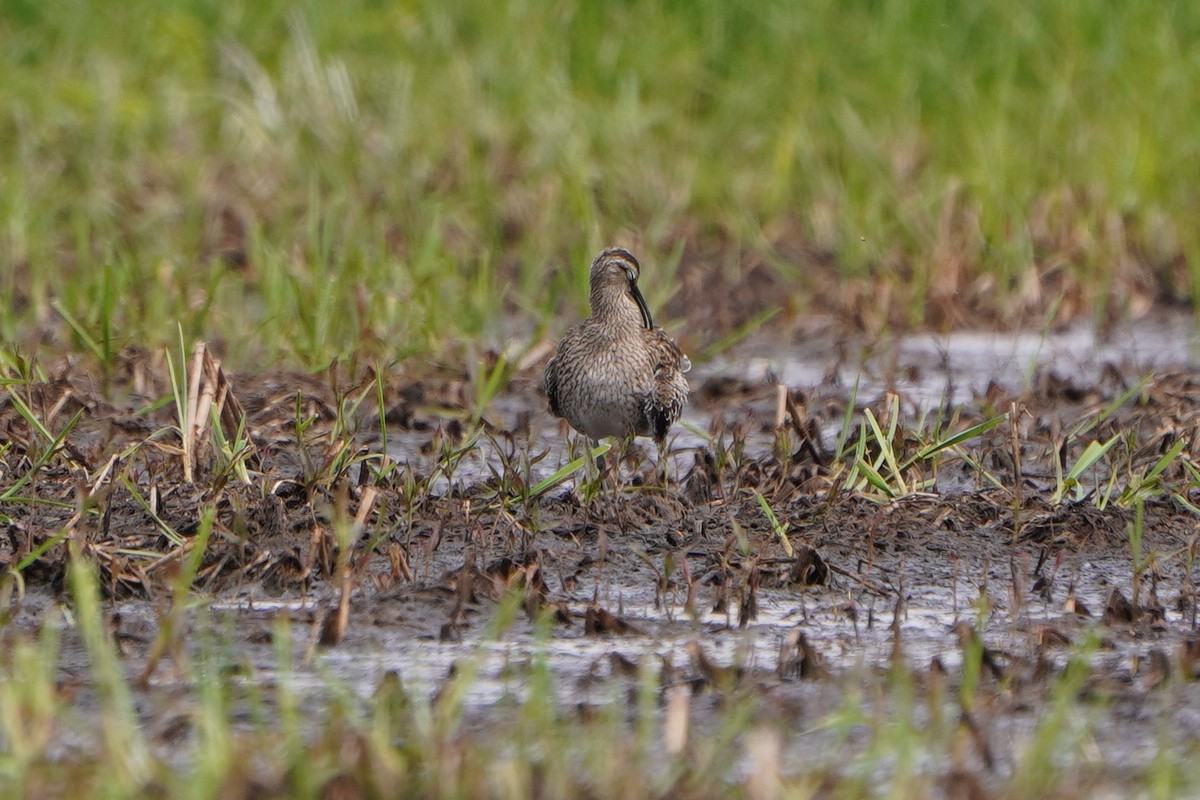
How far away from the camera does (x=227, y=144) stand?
1035cm

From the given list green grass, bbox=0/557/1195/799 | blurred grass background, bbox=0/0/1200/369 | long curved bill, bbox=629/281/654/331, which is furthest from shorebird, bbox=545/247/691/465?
green grass, bbox=0/557/1195/799

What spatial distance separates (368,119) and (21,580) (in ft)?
19.5

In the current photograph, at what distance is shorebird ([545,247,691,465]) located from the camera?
6.20 metres

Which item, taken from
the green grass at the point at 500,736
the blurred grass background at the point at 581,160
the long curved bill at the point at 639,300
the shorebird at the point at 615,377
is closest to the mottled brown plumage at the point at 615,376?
the shorebird at the point at 615,377

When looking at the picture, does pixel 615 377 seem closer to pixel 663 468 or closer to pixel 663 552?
pixel 663 468

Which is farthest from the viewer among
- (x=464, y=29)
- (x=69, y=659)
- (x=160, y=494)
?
(x=464, y=29)

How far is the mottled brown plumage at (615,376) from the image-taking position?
6.20 metres

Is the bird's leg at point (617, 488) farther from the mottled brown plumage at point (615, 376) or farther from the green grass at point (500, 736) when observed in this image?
the green grass at point (500, 736)

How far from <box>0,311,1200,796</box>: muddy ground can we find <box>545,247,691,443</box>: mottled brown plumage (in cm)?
17

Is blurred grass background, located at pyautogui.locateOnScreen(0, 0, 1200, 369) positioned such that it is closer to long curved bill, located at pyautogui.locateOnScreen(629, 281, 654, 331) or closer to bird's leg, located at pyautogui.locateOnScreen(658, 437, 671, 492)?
long curved bill, located at pyautogui.locateOnScreen(629, 281, 654, 331)

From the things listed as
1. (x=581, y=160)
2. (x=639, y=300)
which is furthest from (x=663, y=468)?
(x=581, y=160)

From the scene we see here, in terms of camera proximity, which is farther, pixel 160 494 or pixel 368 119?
pixel 368 119

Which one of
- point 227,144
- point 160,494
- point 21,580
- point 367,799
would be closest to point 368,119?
point 227,144

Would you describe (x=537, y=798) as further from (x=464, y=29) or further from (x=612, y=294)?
(x=464, y=29)
